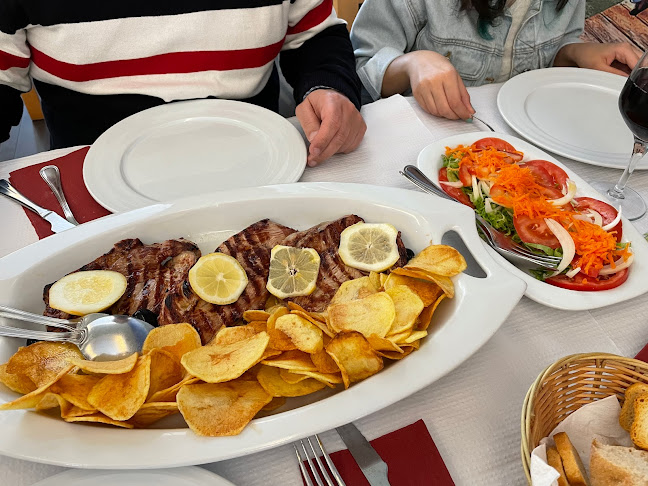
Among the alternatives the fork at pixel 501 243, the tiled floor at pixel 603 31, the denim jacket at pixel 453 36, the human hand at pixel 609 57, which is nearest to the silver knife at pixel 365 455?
the fork at pixel 501 243

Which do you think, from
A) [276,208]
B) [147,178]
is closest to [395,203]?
[276,208]

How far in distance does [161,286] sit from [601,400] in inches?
34.5

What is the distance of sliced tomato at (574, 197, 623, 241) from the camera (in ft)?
4.15

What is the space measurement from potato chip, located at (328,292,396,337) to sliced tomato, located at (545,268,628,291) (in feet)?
1.69

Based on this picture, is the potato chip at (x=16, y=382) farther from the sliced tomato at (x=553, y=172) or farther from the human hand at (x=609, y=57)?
the human hand at (x=609, y=57)

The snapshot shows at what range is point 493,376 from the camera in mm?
1012

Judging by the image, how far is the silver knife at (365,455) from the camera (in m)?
0.82

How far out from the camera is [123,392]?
82 centimetres

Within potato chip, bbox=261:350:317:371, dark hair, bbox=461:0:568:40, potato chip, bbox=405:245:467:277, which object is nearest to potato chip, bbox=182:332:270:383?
potato chip, bbox=261:350:317:371

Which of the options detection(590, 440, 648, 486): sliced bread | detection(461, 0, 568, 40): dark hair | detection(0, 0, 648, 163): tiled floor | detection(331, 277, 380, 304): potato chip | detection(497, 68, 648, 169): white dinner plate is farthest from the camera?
detection(0, 0, 648, 163): tiled floor

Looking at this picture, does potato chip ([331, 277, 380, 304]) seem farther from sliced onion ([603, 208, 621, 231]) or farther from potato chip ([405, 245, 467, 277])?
sliced onion ([603, 208, 621, 231])

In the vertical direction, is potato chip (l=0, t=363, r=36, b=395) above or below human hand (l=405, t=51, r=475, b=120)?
below

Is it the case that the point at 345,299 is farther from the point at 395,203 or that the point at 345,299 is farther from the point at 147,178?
the point at 147,178

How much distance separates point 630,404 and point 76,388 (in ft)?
3.02
